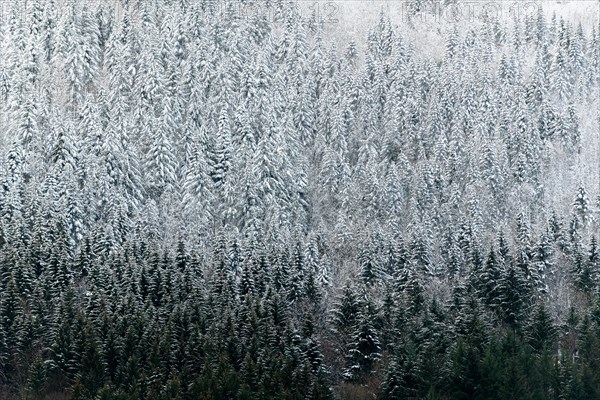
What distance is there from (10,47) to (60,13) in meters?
7.34

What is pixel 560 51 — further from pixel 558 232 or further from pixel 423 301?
pixel 423 301

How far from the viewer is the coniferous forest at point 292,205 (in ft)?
206

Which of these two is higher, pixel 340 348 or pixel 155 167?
pixel 155 167

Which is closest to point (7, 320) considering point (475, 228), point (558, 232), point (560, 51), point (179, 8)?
point (475, 228)

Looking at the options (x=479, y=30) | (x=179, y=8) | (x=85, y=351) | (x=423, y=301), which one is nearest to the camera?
(x=85, y=351)

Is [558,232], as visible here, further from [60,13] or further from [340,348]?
[60,13]

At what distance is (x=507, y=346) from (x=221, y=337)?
1982 cm

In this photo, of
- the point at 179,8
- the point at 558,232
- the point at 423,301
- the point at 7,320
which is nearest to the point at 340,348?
the point at 423,301

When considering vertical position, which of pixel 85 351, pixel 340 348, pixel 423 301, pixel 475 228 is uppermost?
pixel 475 228

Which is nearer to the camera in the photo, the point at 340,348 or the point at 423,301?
the point at 340,348

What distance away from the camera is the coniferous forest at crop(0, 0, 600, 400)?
62.8m

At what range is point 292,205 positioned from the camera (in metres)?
97.8

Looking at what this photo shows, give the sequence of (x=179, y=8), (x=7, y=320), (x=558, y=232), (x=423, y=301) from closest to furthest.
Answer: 1. (x=7, y=320)
2. (x=423, y=301)
3. (x=558, y=232)
4. (x=179, y=8)

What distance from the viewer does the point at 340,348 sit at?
231ft
